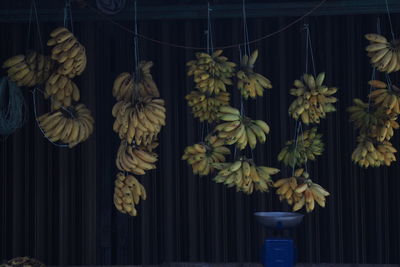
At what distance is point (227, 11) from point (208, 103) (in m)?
1.00

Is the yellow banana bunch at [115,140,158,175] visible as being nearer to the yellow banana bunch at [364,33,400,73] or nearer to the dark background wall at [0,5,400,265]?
the dark background wall at [0,5,400,265]

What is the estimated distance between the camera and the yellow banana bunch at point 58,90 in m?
4.46

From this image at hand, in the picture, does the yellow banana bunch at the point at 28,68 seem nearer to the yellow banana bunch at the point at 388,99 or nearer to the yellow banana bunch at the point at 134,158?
the yellow banana bunch at the point at 134,158

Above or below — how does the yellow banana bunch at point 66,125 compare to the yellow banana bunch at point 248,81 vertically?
below

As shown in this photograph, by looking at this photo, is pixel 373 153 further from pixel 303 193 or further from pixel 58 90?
pixel 58 90

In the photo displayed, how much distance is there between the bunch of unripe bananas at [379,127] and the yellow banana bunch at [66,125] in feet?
6.71

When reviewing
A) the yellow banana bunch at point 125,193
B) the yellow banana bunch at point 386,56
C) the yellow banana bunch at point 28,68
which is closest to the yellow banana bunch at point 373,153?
the yellow banana bunch at point 386,56

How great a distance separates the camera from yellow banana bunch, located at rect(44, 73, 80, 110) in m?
4.46

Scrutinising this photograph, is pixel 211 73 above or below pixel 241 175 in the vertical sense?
above

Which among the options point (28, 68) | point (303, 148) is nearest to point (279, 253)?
point (303, 148)

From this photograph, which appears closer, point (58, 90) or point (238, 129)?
point (238, 129)

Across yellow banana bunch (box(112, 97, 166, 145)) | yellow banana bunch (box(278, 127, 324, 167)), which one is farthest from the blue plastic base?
yellow banana bunch (box(112, 97, 166, 145))

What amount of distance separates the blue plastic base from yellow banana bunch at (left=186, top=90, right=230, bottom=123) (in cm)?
103

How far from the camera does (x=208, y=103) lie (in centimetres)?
457
